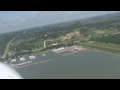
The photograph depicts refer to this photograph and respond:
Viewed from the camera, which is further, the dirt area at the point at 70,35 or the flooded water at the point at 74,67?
the dirt area at the point at 70,35

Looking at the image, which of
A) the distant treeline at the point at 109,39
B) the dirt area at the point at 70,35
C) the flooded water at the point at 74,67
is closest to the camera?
the flooded water at the point at 74,67

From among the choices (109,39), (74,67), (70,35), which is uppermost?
(70,35)

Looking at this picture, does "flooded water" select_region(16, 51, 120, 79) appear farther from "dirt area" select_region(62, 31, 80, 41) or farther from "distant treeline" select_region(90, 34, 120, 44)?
"dirt area" select_region(62, 31, 80, 41)

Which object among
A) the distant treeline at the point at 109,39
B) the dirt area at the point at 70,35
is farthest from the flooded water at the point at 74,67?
the dirt area at the point at 70,35

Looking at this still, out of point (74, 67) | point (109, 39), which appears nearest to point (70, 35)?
point (109, 39)

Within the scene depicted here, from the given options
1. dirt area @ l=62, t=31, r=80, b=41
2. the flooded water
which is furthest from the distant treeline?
the flooded water

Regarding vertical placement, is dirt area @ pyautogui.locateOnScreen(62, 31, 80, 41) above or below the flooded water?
above

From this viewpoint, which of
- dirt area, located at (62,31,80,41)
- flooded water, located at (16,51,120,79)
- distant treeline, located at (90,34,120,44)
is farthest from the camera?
dirt area, located at (62,31,80,41)

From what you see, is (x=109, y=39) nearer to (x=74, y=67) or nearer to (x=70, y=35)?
(x=70, y=35)

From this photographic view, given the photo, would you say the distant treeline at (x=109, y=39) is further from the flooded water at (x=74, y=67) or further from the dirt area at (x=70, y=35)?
the flooded water at (x=74, y=67)
